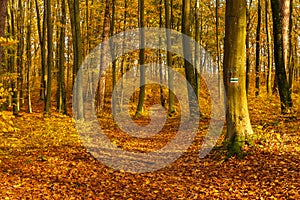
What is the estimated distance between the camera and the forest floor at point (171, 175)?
5.80m

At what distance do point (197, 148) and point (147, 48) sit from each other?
1924cm

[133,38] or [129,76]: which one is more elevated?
[133,38]

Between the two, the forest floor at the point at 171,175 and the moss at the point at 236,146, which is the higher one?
the moss at the point at 236,146

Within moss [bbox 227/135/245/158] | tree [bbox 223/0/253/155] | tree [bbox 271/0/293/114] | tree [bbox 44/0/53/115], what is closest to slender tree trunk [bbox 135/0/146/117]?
tree [bbox 44/0/53/115]

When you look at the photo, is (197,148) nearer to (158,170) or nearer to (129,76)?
(158,170)

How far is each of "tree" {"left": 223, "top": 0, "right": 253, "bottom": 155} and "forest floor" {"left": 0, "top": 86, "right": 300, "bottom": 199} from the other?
438mm

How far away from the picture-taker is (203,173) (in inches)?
273

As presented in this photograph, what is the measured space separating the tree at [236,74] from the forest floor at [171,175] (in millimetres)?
438

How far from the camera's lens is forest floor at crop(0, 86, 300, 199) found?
5.80 metres

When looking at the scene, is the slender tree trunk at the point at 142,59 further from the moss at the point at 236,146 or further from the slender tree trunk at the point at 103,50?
the moss at the point at 236,146

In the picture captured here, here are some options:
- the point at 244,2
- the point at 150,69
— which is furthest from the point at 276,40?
the point at 150,69

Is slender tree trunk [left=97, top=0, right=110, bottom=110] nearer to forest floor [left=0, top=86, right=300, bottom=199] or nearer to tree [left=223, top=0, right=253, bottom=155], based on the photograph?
forest floor [left=0, top=86, right=300, bottom=199]

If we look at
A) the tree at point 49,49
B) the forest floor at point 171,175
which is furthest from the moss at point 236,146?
the tree at point 49,49

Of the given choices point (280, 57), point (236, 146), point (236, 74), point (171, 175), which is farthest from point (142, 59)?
point (171, 175)
